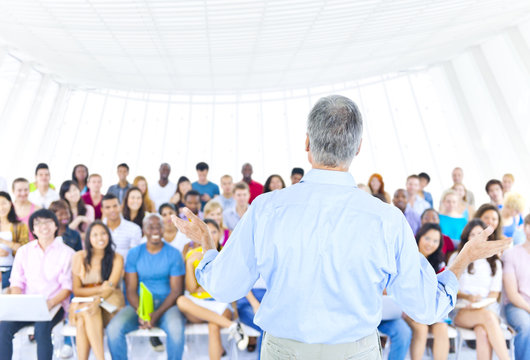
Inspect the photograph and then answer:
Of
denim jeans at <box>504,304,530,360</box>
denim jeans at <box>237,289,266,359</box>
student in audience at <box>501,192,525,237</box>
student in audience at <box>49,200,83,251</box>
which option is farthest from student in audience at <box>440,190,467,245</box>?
student in audience at <box>49,200,83,251</box>

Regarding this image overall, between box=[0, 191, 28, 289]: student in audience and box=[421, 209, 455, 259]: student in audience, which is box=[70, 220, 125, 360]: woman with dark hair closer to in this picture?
box=[0, 191, 28, 289]: student in audience

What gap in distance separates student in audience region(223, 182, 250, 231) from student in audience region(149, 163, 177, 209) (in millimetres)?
1506

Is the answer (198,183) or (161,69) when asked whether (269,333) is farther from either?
(161,69)

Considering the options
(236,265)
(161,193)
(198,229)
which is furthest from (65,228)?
(236,265)

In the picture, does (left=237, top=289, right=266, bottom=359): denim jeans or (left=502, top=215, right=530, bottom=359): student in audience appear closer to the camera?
(left=502, top=215, right=530, bottom=359): student in audience

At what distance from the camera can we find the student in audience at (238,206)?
6459mm

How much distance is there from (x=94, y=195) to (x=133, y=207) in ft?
2.73

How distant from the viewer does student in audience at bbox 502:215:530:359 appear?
406 centimetres

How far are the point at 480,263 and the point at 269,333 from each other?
3410 millimetres

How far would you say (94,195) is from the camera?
642 centimetres

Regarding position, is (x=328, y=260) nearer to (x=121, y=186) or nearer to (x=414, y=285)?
(x=414, y=285)

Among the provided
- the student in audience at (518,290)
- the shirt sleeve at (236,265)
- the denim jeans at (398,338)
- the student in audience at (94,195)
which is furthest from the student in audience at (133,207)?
the shirt sleeve at (236,265)

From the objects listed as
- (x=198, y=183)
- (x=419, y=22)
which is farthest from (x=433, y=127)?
(x=198, y=183)

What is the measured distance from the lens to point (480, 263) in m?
4.40
